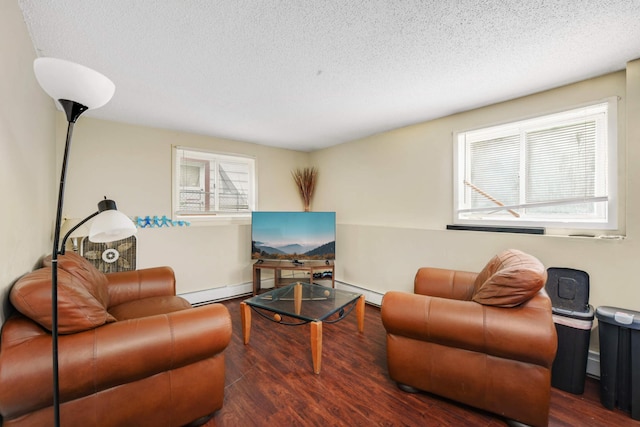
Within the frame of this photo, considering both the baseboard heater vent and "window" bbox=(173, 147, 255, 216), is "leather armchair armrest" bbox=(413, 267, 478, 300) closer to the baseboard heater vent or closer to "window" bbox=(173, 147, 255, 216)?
the baseboard heater vent

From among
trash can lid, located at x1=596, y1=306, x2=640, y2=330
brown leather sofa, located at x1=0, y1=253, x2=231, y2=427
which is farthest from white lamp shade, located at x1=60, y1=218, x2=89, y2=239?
trash can lid, located at x1=596, y1=306, x2=640, y2=330

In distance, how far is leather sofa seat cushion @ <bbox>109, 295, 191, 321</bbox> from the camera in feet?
6.15

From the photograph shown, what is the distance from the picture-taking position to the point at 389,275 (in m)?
3.39

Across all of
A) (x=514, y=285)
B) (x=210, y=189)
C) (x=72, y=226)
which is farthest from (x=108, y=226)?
(x=210, y=189)

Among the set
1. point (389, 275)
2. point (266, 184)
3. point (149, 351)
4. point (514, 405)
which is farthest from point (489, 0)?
point (266, 184)

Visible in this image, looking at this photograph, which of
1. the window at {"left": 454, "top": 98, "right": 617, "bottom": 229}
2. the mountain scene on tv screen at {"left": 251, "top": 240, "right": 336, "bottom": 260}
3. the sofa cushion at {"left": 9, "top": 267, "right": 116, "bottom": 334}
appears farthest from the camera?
the mountain scene on tv screen at {"left": 251, "top": 240, "right": 336, "bottom": 260}

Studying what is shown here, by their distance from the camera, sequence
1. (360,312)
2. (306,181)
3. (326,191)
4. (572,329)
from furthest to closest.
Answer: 1. (306,181)
2. (326,191)
3. (360,312)
4. (572,329)

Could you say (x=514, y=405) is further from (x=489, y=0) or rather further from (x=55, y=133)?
(x=55, y=133)

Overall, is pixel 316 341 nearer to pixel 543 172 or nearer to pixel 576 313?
pixel 576 313

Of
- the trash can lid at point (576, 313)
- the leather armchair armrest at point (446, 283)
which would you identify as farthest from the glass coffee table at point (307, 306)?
the trash can lid at point (576, 313)

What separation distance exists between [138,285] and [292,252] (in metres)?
1.87

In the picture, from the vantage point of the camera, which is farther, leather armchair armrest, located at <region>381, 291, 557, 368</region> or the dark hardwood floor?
the dark hardwood floor

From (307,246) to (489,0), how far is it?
3049 mm

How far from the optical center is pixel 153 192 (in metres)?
3.34
